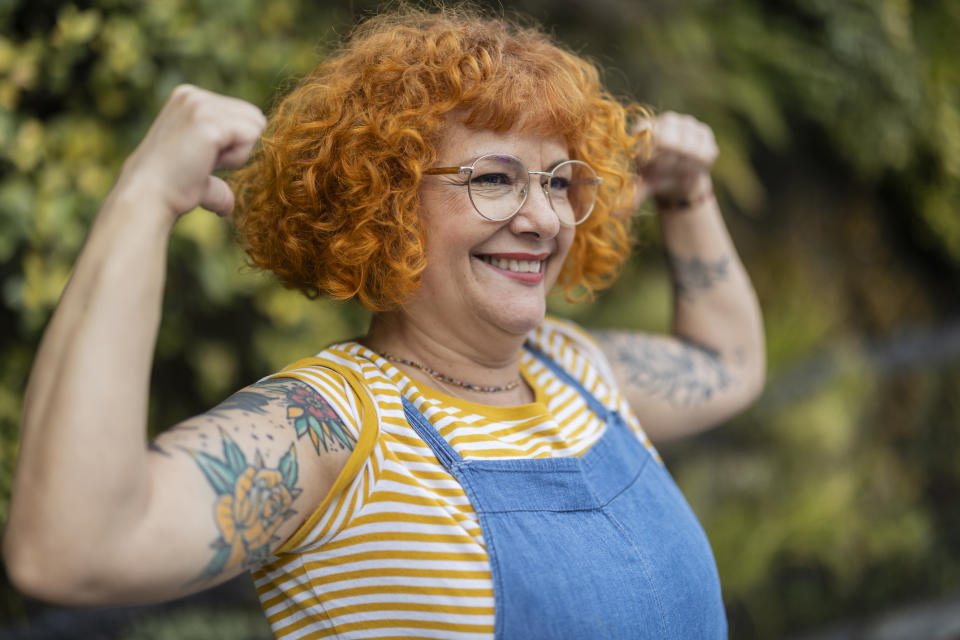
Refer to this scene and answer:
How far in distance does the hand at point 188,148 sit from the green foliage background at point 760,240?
1101mm

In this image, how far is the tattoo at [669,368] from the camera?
1.96m

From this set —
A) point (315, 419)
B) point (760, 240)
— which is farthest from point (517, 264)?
point (760, 240)

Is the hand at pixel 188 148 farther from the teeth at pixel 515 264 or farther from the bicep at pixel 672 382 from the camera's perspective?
the bicep at pixel 672 382

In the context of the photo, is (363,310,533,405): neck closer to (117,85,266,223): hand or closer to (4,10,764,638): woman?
(4,10,764,638): woman

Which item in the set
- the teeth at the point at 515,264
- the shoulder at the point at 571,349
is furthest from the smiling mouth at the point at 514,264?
the shoulder at the point at 571,349

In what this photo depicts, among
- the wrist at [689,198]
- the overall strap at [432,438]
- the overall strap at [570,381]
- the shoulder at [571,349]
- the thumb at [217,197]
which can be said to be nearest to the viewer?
the thumb at [217,197]

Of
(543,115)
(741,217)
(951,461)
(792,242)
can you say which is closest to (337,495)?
(543,115)

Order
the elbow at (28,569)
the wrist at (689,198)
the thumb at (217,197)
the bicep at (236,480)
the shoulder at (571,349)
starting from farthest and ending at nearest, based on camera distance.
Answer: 1. the wrist at (689,198)
2. the shoulder at (571,349)
3. the thumb at (217,197)
4. the bicep at (236,480)
5. the elbow at (28,569)

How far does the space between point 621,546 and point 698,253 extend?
0.93 metres

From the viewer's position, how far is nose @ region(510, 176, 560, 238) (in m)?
1.50

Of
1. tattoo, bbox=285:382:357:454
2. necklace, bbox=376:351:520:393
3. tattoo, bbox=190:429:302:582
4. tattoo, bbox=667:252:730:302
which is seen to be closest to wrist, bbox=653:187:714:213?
tattoo, bbox=667:252:730:302

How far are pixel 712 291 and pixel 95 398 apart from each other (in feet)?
5.11

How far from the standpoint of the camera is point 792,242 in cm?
470

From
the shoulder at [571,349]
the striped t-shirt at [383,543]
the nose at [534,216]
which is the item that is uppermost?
the nose at [534,216]
